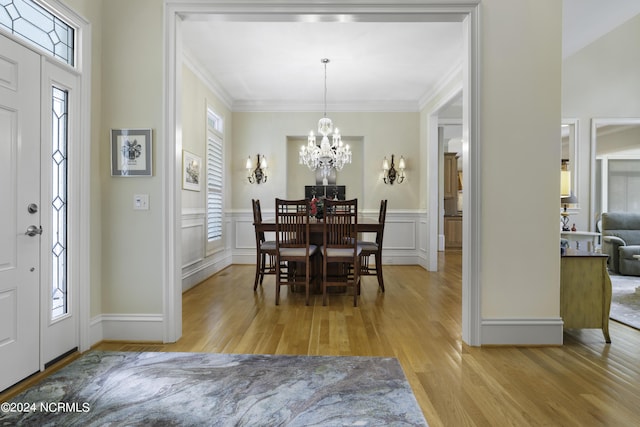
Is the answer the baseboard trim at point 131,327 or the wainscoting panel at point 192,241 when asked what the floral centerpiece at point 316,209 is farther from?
the baseboard trim at point 131,327

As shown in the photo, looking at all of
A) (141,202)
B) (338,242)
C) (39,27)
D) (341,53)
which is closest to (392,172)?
(341,53)

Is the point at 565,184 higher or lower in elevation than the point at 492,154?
lower

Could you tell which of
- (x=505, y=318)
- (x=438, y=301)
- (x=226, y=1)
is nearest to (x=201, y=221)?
(x=226, y=1)

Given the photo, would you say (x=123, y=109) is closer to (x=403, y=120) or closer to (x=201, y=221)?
(x=201, y=221)

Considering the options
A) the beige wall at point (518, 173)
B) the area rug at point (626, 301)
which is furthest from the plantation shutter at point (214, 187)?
the area rug at point (626, 301)

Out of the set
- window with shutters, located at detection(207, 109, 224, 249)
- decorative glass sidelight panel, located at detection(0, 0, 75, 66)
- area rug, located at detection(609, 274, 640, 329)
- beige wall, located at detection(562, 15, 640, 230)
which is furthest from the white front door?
beige wall, located at detection(562, 15, 640, 230)

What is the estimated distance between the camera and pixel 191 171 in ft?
13.9

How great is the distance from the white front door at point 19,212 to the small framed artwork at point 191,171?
196 centimetres

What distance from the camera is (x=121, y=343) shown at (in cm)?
254

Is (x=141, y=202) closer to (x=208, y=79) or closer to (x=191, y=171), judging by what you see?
(x=191, y=171)

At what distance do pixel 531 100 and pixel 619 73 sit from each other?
5082 mm

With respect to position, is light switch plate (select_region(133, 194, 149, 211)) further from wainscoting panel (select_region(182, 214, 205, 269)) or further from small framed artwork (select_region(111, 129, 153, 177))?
wainscoting panel (select_region(182, 214, 205, 269))

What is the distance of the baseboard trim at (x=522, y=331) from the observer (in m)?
2.51

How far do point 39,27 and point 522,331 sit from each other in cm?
382
